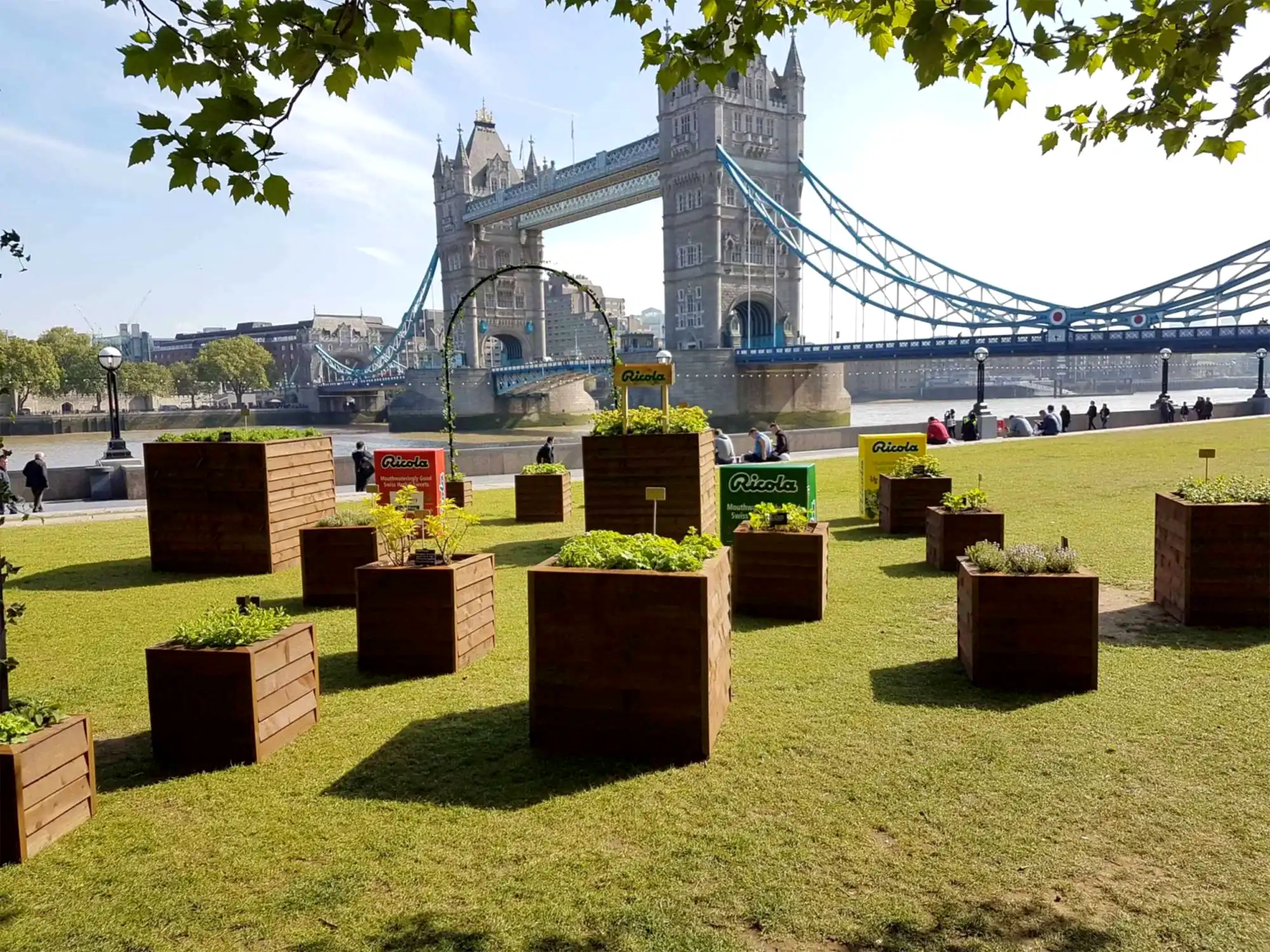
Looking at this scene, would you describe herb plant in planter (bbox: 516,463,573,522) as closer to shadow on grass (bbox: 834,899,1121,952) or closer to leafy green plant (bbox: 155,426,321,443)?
leafy green plant (bbox: 155,426,321,443)

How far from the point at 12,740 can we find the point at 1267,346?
192ft

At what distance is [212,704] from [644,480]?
6.57m

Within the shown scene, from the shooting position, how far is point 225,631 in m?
5.80

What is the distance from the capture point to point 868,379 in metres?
138

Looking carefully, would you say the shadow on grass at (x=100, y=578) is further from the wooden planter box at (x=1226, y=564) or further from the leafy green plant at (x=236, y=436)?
the wooden planter box at (x=1226, y=564)

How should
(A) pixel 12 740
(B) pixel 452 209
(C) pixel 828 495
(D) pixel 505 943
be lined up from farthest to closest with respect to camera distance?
(B) pixel 452 209
(C) pixel 828 495
(A) pixel 12 740
(D) pixel 505 943

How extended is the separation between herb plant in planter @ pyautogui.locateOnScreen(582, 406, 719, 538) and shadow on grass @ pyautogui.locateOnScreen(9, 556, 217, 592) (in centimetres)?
491

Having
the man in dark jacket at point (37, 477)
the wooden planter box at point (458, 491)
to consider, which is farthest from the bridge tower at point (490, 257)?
the wooden planter box at point (458, 491)

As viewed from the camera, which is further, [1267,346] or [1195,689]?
[1267,346]

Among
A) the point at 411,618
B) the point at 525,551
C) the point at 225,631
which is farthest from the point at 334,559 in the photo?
the point at 225,631

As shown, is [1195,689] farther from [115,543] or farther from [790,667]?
[115,543]

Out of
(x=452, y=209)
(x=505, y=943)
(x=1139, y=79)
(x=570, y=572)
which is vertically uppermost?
(x=452, y=209)

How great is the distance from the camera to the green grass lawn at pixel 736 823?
155 inches

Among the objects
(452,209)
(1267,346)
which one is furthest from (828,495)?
(452,209)
